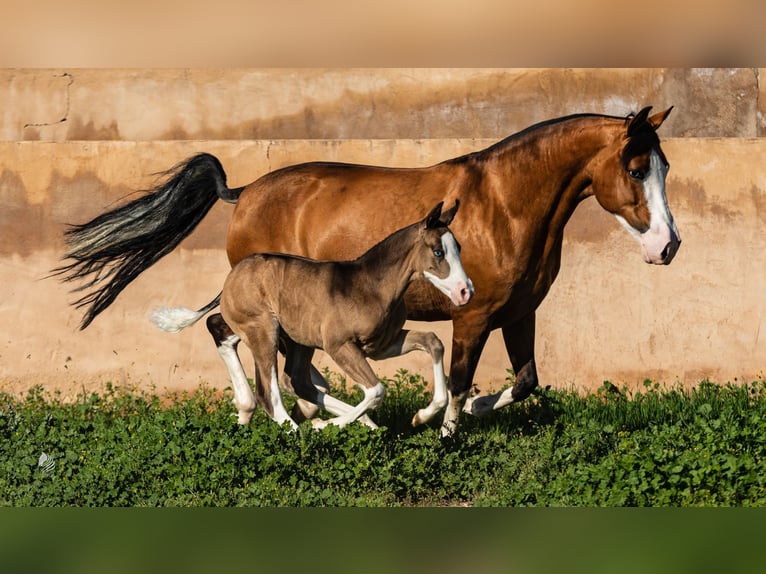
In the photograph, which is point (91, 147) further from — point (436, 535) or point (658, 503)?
point (436, 535)

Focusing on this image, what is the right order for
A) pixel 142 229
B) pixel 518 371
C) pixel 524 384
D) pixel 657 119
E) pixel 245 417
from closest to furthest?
pixel 657 119 → pixel 245 417 → pixel 524 384 → pixel 518 371 → pixel 142 229

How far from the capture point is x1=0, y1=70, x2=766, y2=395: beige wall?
10.2 meters

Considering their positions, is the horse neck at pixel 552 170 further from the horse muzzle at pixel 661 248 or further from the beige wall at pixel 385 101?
the beige wall at pixel 385 101

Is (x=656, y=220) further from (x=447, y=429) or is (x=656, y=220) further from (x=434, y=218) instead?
(x=447, y=429)

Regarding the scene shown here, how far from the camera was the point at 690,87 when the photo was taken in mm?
12188

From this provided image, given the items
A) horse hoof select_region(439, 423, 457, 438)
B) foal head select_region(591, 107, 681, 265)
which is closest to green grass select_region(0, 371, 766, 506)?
horse hoof select_region(439, 423, 457, 438)

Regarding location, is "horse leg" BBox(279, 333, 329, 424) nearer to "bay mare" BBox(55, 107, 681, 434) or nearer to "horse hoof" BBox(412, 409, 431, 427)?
"bay mare" BBox(55, 107, 681, 434)

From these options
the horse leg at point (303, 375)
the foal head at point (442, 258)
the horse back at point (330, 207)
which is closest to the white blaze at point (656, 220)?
the foal head at point (442, 258)

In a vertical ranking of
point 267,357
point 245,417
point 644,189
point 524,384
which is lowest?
point 245,417

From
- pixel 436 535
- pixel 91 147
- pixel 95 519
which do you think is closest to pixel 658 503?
pixel 436 535

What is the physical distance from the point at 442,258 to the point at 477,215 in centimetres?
109

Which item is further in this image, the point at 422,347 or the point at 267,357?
the point at 267,357

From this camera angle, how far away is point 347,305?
7.28m

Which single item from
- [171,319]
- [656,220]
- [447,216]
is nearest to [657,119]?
[656,220]
